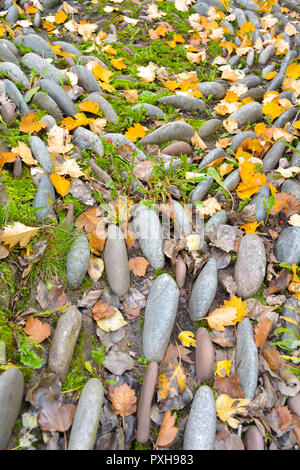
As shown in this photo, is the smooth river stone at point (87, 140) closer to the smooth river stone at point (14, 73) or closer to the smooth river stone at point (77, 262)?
the smooth river stone at point (14, 73)

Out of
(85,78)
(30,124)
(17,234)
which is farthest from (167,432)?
(85,78)

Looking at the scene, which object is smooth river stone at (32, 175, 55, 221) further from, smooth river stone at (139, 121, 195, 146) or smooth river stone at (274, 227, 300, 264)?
smooth river stone at (274, 227, 300, 264)

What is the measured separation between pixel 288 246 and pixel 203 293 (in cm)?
65

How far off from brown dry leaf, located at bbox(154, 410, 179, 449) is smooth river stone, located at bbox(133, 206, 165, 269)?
2.64ft

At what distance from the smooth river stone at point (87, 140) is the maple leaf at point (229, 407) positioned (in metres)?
1.66

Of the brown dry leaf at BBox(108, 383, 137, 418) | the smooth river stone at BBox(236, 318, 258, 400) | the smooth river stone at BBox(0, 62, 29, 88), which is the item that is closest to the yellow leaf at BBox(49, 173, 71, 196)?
the smooth river stone at BBox(0, 62, 29, 88)

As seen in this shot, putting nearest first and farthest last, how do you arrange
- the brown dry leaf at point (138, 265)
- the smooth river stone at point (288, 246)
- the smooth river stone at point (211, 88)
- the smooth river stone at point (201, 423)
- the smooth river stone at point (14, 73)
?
1. the smooth river stone at point (201, 423)
2. the brown dry leaf at point (138, 265)
3. the smooth river stone at point (288, 246)
4. the smooth river stone at point (14, 73)
5. the smooth river stone at point (211, 88)

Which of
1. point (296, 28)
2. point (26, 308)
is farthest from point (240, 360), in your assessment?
point (296, 28)

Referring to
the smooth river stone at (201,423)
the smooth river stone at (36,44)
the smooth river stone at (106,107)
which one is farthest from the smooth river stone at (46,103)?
the smooth river stone at (201,423)

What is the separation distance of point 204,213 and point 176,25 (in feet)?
8.46

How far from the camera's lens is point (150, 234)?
85.7 inches

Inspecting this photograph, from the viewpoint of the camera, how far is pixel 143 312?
2.00 meters

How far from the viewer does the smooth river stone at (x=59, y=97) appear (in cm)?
263

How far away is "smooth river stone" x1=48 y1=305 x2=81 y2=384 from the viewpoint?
1.70 metres
